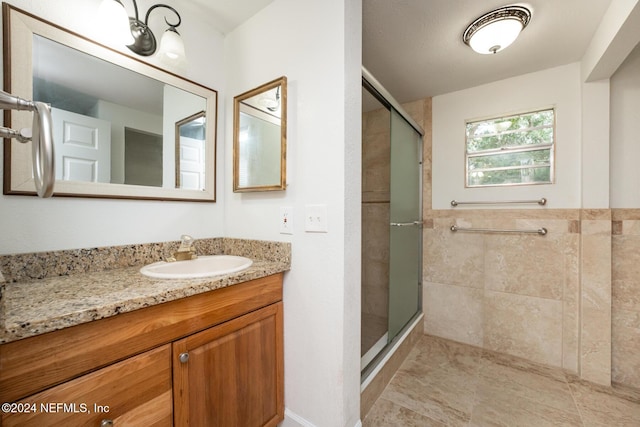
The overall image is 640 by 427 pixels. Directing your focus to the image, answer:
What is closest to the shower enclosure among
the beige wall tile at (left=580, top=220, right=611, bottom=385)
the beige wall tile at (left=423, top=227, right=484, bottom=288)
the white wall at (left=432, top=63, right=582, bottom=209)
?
the beige wall tile at (left=423, top=227, right=484, bottom=288)

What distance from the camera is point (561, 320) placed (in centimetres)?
179

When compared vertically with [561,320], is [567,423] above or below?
below

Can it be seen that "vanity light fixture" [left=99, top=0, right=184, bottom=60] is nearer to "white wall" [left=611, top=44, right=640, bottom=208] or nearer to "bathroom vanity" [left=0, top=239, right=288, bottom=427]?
"bathroom vanity" [left=0, top=239, right=288, bottom=427]

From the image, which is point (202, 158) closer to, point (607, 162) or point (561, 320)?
point (607, 162)

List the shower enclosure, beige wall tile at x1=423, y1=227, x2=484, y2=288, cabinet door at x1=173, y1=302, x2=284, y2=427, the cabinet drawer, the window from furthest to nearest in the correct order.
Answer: beige wall tile at x1=423, y1=227, x2=484, y2=288 → the window → the shower enclosure → cabinet door at x1=173, y1=302, x2=284, y2=427 → the cabinet drawer

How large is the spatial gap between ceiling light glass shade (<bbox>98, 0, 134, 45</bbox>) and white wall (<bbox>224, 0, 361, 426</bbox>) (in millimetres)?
629

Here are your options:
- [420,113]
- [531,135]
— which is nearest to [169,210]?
[420,113]

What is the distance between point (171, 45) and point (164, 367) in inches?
55.8

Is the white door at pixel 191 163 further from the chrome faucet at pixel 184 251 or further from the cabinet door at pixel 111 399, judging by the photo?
the cabinet door at pixel 111 399

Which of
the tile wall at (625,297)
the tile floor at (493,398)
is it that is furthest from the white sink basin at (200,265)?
the tile wall at (625,297)

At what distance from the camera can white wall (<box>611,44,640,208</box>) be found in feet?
5.14

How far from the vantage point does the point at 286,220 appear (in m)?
1.23

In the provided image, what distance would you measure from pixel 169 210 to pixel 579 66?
2870mm

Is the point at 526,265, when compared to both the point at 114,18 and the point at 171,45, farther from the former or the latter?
the point at 114,18
